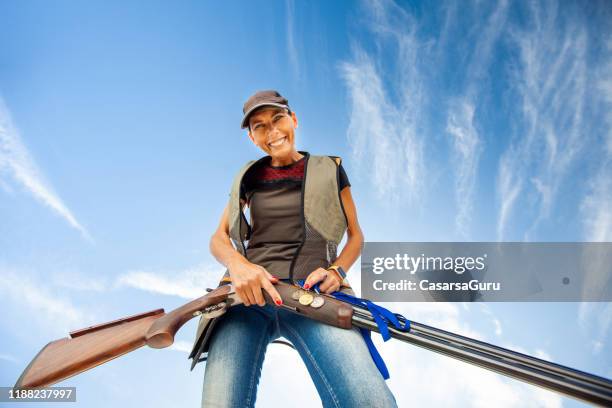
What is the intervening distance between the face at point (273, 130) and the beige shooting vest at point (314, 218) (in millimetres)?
173

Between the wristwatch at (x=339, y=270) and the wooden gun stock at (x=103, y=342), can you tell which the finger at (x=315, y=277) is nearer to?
the wristwatch at (x=339, y=270)

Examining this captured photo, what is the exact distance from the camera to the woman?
1857mm

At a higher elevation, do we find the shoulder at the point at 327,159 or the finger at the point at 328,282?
the shoulder at the point at 327,159

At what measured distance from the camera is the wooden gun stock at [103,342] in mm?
1958

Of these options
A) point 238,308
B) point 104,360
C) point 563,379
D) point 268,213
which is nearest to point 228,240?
point 268,213

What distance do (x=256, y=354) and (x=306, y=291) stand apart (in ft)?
1.33

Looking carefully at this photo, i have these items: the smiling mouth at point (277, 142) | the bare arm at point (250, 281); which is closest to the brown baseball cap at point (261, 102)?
the smiling mouth at point (277, 142)

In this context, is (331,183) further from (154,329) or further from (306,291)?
(154,329)

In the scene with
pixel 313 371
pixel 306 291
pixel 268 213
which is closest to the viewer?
pixel 313 371

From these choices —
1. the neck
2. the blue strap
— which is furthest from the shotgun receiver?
the neck

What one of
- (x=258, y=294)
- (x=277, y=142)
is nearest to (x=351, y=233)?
(x=277, y=142)

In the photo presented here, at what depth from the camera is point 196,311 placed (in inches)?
85.4

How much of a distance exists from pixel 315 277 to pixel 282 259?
281 mm

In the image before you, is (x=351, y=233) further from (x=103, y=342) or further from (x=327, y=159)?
(x=103, y=342)
